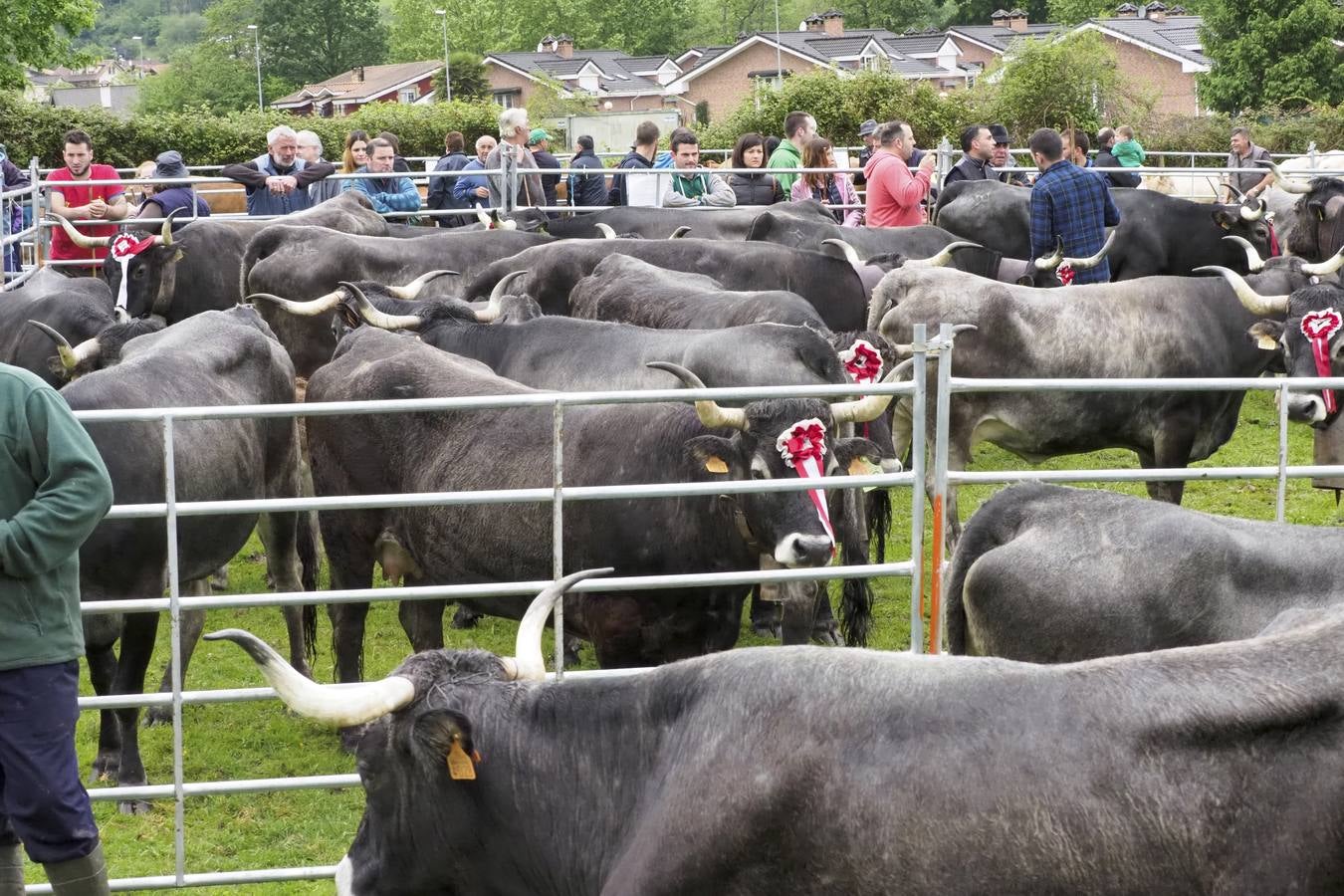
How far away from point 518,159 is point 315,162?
1905 mm

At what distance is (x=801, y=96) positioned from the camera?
1155 inches

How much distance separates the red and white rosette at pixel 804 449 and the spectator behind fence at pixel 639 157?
30.7 ft

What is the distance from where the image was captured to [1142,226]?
14.5 m

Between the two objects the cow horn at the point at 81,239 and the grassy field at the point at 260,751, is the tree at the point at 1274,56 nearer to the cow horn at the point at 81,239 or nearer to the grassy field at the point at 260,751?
the cow horn at the point at 81,239

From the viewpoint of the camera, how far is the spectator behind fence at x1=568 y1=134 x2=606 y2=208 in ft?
53.3

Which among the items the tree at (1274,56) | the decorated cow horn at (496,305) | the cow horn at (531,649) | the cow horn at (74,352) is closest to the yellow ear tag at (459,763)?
the cow horn at (531,649)

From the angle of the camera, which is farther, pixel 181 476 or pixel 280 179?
pixel 280 179

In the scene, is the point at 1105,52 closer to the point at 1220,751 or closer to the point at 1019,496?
the point at 1019,496

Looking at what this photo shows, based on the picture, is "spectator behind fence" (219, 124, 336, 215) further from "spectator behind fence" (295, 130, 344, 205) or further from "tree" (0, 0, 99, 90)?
"tree" (0, 0, 99, 90)

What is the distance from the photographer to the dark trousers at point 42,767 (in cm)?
429

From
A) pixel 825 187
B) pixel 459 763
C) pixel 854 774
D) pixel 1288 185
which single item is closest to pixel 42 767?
pixel 459 763

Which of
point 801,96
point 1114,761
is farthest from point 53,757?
point 801,96

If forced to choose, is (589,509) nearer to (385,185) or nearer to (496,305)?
(496,305)

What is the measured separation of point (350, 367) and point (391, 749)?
3.86 m
